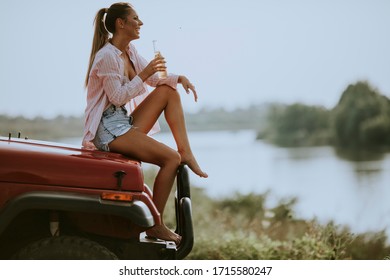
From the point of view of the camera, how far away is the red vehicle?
2691 millimetres

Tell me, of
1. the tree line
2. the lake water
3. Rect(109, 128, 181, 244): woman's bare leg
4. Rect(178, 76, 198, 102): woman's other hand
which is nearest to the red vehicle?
Rect(109, 128, 181, 244): woman's bare leg

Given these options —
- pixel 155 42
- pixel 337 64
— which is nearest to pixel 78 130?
pixel 337 64

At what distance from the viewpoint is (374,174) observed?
8500 mm

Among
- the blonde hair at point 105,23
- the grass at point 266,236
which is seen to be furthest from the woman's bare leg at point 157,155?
the grass at point 266,236

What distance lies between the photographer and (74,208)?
2678 millimetres

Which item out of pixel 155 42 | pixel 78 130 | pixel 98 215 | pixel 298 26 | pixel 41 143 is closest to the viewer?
pixel 98 215

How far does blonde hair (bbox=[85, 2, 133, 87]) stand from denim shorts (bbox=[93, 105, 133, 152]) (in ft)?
0.99

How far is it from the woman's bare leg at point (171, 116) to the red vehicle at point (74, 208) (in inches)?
16.4

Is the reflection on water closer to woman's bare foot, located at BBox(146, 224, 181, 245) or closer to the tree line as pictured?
the tree line

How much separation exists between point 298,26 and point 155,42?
5.51m

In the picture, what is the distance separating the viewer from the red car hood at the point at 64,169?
272 cm

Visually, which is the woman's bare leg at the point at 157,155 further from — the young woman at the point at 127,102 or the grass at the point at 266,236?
the grass at the point at 266,236

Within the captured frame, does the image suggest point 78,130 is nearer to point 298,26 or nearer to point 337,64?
point 298,26

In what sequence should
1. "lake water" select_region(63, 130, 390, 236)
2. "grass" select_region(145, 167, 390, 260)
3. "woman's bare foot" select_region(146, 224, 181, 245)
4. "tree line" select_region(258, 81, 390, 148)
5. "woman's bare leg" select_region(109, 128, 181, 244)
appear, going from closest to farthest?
"woman's bare foot" select_region(146, 224, 181, 245) < "woman's bare leg" select_region(109, 128, 181, 244) < "grass" select_region(145, 167, 390, 260) < "lake water" select_region(63, 130, 390, 236) < "tree line" select_region(258, 81, 390, 148)
